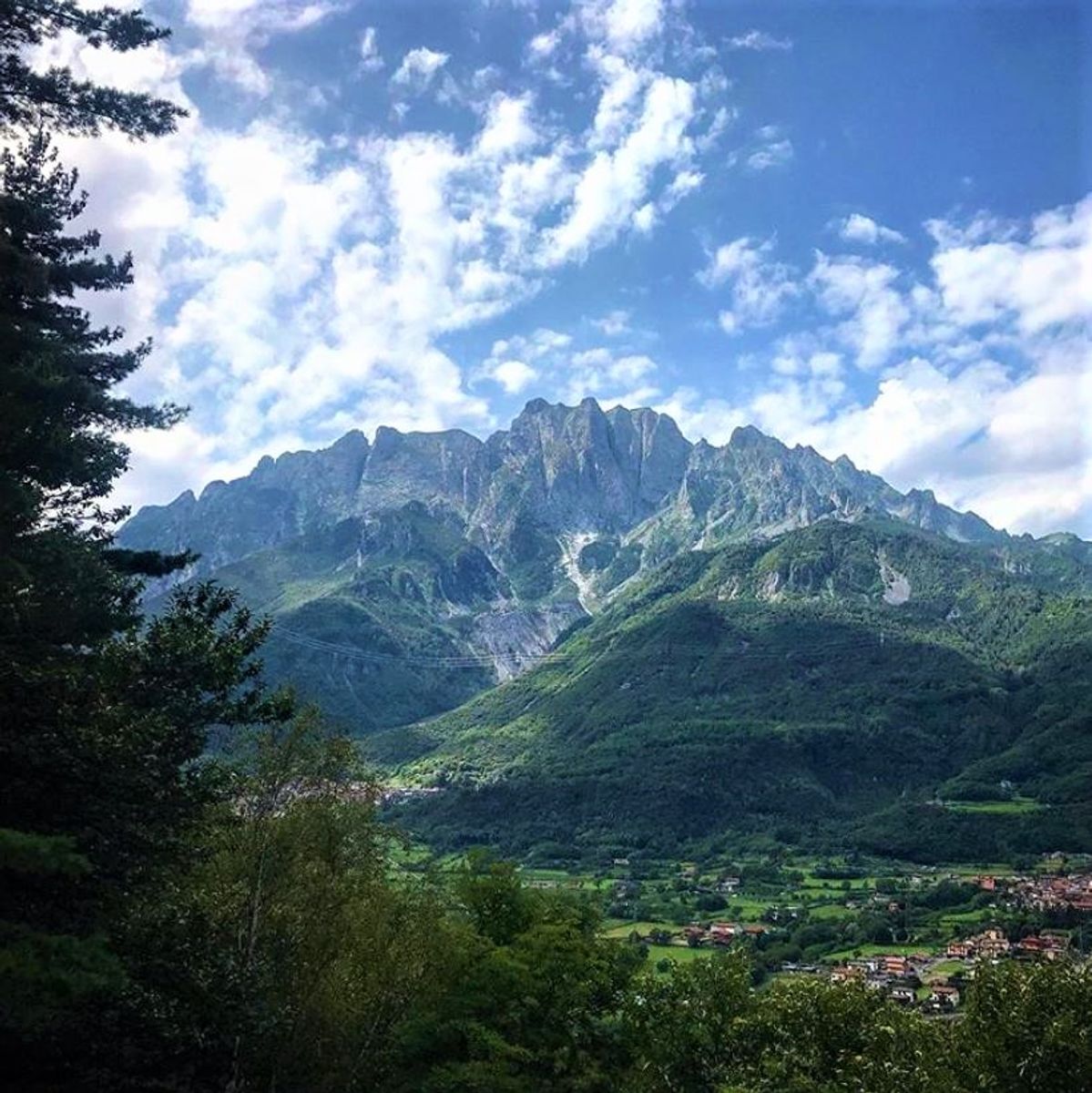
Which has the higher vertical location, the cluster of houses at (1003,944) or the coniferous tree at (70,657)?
the coniferous tree at (70,657)

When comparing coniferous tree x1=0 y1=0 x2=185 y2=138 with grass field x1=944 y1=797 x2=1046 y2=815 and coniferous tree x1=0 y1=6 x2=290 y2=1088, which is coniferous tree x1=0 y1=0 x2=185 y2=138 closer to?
coniferous tree x1=0 y1=6 x2=290 y2=1088

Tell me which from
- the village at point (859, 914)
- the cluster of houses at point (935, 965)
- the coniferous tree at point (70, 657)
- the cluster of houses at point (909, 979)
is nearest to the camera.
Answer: the coniferous tree at point (70, 657)

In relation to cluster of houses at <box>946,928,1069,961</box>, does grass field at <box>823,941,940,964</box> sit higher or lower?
Result: lower

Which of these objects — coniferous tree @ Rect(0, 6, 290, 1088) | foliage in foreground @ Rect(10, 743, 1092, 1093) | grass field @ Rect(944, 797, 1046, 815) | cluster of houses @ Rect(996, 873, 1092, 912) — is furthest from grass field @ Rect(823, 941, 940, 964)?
coniferous tree @ Rect(0, 6, 290, 1088)

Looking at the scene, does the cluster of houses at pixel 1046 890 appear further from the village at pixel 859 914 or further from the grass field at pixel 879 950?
the grass field at pixel 879 950

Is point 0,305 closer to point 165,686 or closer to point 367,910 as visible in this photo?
point 165,686

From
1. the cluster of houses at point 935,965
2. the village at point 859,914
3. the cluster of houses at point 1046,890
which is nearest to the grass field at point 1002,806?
the village at point 859,914

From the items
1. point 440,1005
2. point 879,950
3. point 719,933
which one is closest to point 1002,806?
point 879,950

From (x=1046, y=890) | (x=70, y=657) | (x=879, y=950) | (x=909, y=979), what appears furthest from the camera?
(x=1046, y=890)

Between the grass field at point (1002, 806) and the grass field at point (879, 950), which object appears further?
the grass field at point (1002, 806)

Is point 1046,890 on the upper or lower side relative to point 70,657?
lower

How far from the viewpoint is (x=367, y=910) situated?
22938mm

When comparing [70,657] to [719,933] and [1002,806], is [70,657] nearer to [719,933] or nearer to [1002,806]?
[719,933]

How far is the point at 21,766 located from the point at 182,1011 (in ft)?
19.0
